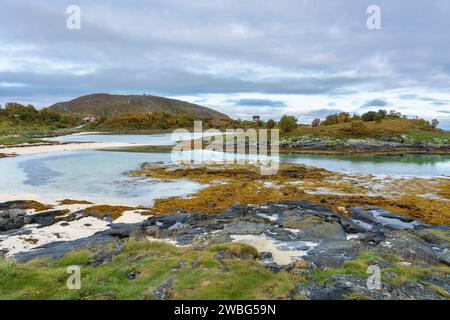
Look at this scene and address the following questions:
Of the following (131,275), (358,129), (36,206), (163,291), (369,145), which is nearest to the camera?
(163,291)

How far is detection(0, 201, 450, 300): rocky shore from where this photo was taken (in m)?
9.53

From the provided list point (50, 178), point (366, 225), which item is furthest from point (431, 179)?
point (50, 178)

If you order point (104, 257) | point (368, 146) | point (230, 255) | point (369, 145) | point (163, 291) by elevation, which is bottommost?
point (104, 257)

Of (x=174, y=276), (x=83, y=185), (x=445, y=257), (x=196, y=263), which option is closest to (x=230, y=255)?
(x=196, y=263)

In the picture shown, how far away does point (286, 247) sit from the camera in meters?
14.2

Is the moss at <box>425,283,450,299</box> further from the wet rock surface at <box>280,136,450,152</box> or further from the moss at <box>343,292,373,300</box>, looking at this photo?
the wet rock surface at <box>280,136,450,152</box>

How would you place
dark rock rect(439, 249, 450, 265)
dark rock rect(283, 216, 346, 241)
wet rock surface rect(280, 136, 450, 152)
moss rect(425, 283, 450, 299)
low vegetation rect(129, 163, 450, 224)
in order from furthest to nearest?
wet rock surface rect(280, 136, 450, 152)
low vegetation rect(129, 163, 450, 224)
dark rock rect(283, 216, 346, 241)
dark rock rect(439, 249, 450, 265)
moss rect(425, 283, 450, 299)

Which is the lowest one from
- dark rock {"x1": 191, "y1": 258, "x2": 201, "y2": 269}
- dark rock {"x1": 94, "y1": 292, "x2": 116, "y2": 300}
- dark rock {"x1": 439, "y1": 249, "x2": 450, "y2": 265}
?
dark rock {"x1": 439, "y1": 249, "x2": 450, "y2": 265}

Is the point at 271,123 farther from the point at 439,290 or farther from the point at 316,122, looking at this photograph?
the point at 439,290

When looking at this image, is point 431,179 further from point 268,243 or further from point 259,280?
point 259,280

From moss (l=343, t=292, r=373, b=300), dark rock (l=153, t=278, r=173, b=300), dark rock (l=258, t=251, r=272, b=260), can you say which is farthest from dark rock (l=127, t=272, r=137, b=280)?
moss (l=343, t=292, r=373, b=300)

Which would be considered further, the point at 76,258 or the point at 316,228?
the point at 316,228

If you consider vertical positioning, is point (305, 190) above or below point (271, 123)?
below
